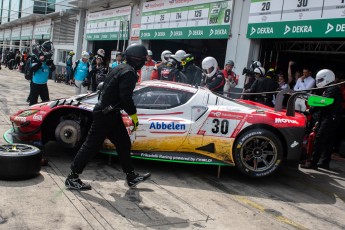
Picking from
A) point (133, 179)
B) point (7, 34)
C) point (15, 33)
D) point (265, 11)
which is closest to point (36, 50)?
point (133, 179)

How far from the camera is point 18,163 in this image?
14.3ft

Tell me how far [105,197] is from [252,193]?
6.19 ft

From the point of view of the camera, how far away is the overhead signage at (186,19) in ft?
39.8

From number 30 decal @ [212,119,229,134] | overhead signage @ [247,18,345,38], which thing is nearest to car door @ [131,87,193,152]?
number 30 decal @ [212,119,229,134]

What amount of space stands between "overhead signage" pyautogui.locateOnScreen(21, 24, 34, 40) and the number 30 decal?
116ft

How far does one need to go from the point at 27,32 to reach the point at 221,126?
3746 centimetres

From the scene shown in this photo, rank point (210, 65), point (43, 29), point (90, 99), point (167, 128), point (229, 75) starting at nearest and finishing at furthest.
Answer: point (167, 128) → point (90, 99) → point (210, 65) → point (229, 75) → point (43, 29)

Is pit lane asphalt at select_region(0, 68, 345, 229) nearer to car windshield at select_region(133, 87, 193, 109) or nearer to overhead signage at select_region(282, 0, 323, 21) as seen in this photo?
car windshield at select_region(133, 87, 193, 109)

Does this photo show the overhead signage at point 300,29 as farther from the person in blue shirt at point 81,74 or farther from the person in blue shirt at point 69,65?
the person in blue shirt at point 69,65

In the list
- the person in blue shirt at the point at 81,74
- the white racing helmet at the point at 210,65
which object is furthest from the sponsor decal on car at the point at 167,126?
the person in blue shirt at the point at 81,74

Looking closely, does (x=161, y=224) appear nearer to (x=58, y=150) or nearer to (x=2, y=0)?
(x=58, y=150)

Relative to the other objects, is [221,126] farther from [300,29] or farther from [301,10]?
[301,10]

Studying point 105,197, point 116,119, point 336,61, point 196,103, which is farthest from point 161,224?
point 336,61

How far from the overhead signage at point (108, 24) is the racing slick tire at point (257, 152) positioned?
13073mm
